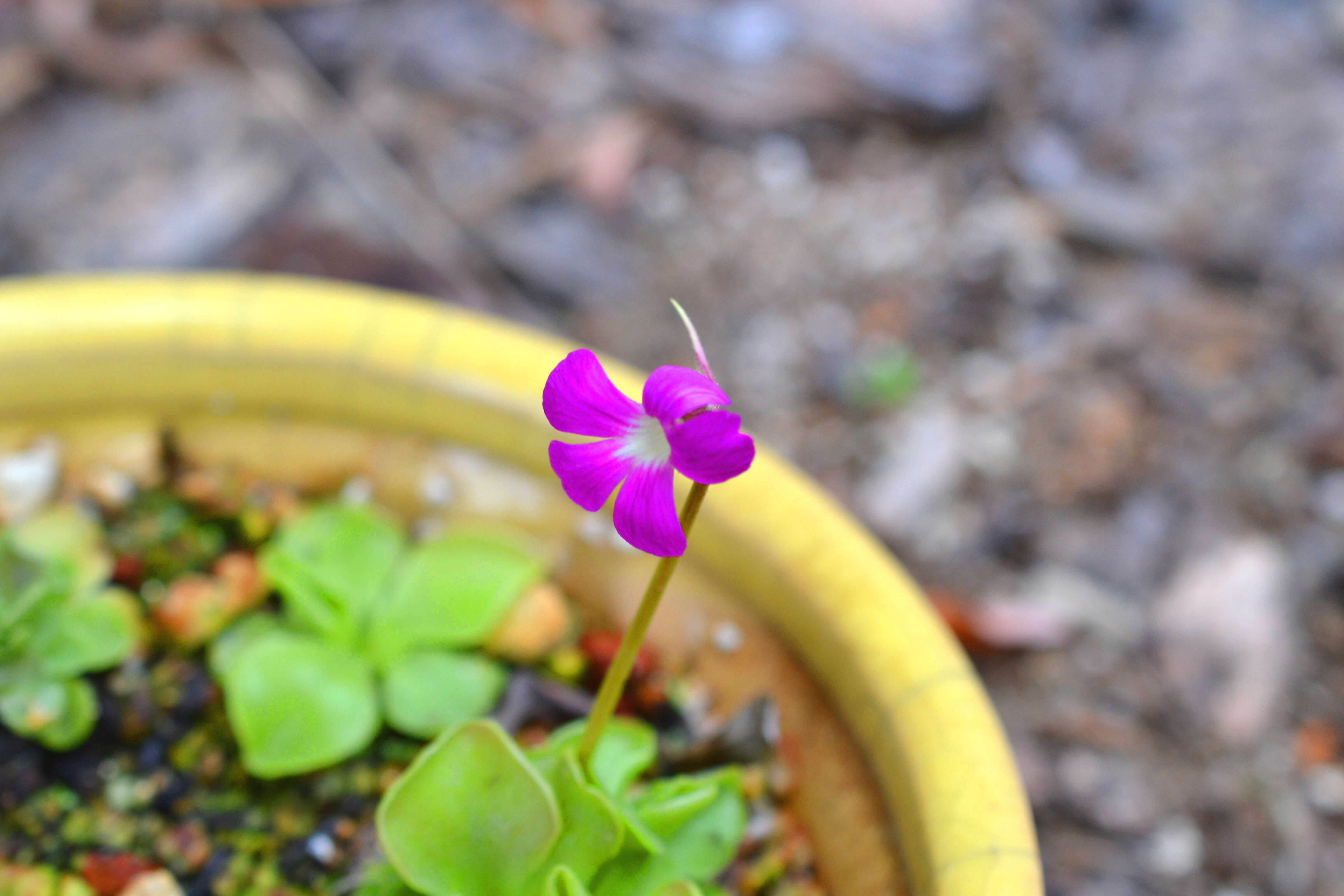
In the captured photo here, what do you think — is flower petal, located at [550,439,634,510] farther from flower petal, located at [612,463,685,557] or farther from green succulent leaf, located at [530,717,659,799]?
green succulent leaf, located at [530,717,659,799]

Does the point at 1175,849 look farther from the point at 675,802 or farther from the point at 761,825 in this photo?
the point at 675,802

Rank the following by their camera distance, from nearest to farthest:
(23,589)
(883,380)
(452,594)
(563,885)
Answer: (563,885), (23,589), (452,594), (883,380)

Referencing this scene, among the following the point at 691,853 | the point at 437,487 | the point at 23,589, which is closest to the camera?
the point at 691,853

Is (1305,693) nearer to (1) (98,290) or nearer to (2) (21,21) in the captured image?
(1) (98,290)

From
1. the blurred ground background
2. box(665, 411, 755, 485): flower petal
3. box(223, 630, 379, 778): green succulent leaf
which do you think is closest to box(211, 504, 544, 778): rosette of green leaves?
box(223, 630, 379, 778): green succulent leaf

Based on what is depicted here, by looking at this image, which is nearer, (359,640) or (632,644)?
(632,644)

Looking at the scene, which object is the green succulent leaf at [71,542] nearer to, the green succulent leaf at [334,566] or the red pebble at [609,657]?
the green succulent leaf at [334,566]

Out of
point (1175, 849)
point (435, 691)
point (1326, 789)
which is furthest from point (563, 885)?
point (1326, 789)
